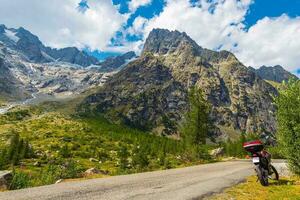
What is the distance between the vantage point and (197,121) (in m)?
66.7

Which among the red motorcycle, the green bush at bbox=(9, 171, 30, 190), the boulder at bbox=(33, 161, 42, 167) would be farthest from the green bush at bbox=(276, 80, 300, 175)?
the boulder at bbox=(33, 161, 42, 167)

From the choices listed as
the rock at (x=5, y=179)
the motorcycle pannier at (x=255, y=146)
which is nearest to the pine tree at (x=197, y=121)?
the motorcycle pannier at (x=255, y=146)

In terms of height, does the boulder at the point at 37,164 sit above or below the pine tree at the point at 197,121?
below

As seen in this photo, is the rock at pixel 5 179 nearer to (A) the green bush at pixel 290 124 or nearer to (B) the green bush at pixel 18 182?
(B) the green bush at pixel 18 182

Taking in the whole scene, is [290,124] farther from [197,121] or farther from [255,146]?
[197,121]

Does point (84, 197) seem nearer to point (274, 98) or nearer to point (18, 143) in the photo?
point (274, 98)

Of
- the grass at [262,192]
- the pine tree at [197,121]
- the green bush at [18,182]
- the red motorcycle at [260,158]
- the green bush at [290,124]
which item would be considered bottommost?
the grass at [262,192]

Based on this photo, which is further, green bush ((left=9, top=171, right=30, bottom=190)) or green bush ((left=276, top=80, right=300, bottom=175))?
green bush ((left=276, top=80, right=300, bottom=175))

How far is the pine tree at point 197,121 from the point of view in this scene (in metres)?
66.0

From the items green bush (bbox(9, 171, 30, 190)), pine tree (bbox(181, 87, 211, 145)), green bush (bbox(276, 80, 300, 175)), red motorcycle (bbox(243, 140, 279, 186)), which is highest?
pine tree (bbox(181, 87, 211, 145))

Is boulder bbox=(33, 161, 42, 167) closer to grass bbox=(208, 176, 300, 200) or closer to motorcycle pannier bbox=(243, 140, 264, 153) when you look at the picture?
grass bbox=(208, 176, 300, 200)

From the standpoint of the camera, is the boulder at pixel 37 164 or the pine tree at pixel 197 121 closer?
the pine tree at pixel 197 121

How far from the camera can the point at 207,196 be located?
734 inches

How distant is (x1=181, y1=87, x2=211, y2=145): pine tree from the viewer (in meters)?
66.0
